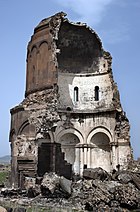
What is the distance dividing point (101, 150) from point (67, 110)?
319 cm

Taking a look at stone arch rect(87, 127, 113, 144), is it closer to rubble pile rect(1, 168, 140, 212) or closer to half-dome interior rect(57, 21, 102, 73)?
half-dome interior rect(57, 21, 102, 73)

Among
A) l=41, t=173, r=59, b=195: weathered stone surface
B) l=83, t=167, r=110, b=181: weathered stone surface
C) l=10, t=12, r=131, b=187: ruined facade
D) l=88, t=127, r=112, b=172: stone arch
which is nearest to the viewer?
l=41, t=173, r=59, b=195: weathered stone surface

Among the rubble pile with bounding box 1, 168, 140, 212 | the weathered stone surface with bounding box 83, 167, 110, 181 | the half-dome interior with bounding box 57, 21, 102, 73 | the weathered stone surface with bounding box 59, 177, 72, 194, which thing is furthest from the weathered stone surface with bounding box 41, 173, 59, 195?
the half-dome interior with bounding box 57, 21, 102, 73

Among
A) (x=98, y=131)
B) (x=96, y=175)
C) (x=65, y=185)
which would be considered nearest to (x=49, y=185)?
(x=65, y=185)

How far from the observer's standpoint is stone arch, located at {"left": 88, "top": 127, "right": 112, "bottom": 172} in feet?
69.8

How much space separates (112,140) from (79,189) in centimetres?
727

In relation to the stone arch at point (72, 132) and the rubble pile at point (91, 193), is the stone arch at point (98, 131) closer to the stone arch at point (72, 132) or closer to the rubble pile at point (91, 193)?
the stone arch at point (72, 132)

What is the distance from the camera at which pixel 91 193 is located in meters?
12.0

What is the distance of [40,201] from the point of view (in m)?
13.0

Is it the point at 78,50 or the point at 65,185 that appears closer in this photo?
the point at 65,185

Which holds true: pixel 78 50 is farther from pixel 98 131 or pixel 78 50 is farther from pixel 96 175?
pixel 96 175

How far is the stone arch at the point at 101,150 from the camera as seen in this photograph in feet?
69.8

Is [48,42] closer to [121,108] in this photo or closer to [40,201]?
[121,108]

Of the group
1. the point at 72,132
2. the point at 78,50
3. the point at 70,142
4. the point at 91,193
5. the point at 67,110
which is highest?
the point at 78,50
